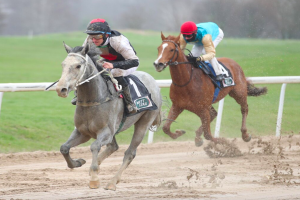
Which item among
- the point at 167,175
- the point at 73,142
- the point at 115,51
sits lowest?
the point at 167,175

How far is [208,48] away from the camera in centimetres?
653

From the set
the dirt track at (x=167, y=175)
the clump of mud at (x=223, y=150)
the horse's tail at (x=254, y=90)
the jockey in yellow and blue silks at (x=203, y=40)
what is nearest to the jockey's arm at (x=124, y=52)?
the dirt track at (x=167, y=175)

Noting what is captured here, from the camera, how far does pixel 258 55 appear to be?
809 centimetres

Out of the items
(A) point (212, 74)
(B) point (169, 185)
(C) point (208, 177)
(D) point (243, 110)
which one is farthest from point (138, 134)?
(D) point (243, 110)

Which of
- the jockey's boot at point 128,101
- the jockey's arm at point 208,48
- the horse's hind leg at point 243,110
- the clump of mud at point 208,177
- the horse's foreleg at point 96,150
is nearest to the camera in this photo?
the horse's foreleg at point 96,150

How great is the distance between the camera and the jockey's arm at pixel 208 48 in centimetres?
647

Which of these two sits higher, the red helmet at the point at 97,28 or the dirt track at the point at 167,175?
the red helmet at the point at 97,28

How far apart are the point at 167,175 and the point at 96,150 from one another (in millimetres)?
1597

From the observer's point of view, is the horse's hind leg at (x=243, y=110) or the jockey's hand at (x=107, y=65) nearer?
the jockey's hand at (x=107, y=65)

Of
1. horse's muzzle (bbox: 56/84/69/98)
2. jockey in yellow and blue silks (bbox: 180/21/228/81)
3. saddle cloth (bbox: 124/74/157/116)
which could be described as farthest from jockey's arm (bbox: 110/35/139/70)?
jockey in yellow and blue silks (bbox: 180/21/228/81)

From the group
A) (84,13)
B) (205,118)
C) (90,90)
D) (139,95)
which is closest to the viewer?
(90,90)

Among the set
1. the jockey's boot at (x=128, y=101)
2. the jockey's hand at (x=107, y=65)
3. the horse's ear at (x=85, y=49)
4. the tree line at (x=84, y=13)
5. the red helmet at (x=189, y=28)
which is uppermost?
the horse's ear at (x=85, y=49)

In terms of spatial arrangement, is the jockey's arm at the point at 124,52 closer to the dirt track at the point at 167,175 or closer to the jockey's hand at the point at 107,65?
the jockey's hand at the point at 107,65

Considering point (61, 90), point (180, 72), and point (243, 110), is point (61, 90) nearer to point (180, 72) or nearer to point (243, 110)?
point (180, 72)
